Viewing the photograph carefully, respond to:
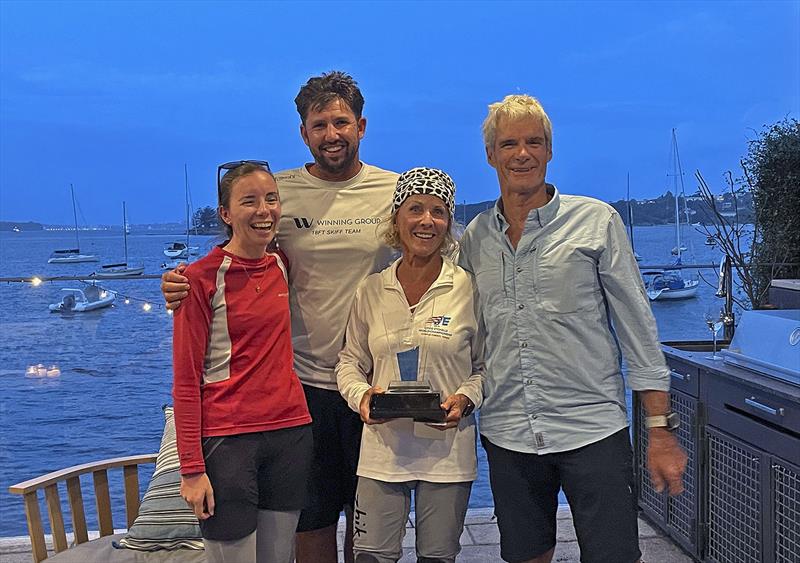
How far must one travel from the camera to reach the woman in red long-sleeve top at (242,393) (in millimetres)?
1754

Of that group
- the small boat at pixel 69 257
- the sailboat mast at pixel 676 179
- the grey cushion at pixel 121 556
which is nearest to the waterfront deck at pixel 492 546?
the grey cushion at pixel 121 556

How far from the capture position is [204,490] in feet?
5.71

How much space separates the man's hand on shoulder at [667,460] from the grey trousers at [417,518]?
1.38ft

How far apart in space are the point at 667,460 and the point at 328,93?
1.22 metres

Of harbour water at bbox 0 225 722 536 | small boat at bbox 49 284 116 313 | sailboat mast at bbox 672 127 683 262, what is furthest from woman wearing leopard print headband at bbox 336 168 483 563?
small boat at bbox 49 284 116 313

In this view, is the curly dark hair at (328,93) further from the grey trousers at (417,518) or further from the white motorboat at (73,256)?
the white motorboat at (73,256)

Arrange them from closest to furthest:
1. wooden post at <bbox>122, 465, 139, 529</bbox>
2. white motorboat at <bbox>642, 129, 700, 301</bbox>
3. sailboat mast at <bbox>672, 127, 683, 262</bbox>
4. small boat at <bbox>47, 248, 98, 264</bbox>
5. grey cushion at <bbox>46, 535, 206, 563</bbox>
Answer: grey cushion at <bbox>46, 535, 206, 563</bbox>
wooden post at <bbox>122, 465, 139, 529</bbox>
sailboat mast at <bbox>672, 127, 683, 262</bbox>
white motorboat at <bbox>642, 129, 700, 301</bbox>
small boat at <bbox>47, 248, 98, 264</bbox>

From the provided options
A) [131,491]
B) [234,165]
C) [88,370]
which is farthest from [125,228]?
[234,165]

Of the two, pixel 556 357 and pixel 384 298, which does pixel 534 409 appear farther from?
pixel 384 298

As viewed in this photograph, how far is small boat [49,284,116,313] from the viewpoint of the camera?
735cm

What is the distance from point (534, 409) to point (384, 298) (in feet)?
1.43

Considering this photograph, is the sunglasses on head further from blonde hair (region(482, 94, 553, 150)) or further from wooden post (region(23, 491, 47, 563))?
wooden post (region(23, 491, 47, 563))

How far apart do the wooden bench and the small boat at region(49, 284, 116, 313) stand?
4.71m

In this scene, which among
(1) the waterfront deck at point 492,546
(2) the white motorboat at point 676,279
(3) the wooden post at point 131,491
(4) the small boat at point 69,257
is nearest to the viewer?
(3) the wooden post at point 131,491
